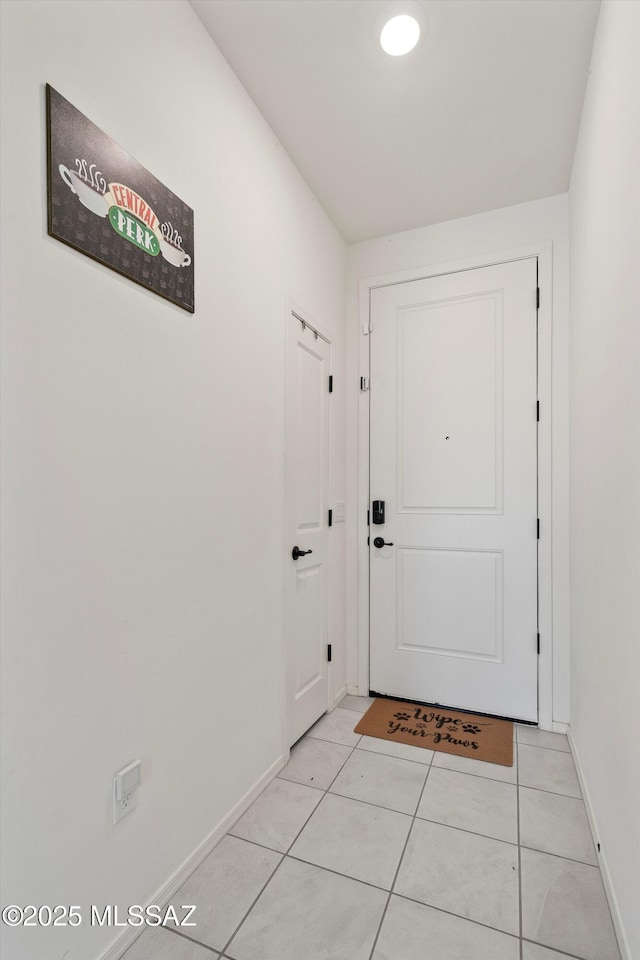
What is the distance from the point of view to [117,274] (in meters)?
1.29

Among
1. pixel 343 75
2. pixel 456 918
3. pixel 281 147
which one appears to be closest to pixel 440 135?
pixel 343 75

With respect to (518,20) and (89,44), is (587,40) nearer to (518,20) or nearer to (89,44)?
(518,20)

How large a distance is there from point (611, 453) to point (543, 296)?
146cm

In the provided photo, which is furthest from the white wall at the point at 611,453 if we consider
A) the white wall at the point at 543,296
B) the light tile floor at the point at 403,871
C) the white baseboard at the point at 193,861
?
the white baseboard at the point at 193,861

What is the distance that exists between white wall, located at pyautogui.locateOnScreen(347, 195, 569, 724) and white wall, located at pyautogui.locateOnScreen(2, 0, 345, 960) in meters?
0.93

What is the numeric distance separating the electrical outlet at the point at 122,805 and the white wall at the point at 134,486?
27 mm

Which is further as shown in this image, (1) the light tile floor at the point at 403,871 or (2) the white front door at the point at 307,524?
(2) the white front door at the point at 307,524

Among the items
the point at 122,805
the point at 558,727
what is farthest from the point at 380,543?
the point at 122,805

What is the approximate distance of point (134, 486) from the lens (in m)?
1.34

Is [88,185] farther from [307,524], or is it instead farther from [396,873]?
[396,873]

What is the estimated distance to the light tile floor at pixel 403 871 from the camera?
129 centimetres

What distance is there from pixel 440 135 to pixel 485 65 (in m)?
0.36

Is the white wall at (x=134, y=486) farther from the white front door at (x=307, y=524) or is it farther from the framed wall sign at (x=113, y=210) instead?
the white front door at (x=307, y=524)

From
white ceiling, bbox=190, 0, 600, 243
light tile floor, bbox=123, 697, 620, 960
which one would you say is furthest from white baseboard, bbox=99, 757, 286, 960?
white ceiling, bbox=190, 0, 600, 243
